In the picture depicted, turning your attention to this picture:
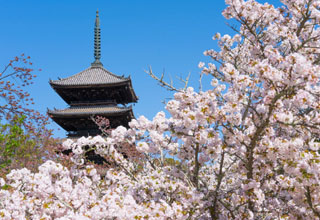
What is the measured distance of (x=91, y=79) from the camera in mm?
25812

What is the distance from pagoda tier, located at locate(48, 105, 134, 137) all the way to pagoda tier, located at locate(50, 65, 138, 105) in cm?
114

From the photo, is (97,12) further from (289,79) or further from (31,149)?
(289,79)

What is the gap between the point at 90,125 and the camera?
24.8m

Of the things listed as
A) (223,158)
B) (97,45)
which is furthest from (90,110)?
(223,158)

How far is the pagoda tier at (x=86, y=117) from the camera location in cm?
2352

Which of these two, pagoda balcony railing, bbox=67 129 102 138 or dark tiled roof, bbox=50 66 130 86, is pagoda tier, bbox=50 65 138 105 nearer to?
dark tiled roof, bbox=50 66 130 86

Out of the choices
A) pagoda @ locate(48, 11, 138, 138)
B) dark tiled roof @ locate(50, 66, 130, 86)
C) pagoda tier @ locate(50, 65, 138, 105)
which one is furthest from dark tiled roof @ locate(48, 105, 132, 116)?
dark tiled roof @ locate(50, 66, 130, 86)

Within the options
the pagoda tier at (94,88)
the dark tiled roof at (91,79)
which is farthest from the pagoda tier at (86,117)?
the dark tiled roof at (91,79)

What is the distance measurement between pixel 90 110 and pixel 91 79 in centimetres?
259

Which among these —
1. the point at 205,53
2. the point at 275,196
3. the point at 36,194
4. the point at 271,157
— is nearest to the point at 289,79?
the point at 271,157

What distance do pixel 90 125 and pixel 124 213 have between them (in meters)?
20.9

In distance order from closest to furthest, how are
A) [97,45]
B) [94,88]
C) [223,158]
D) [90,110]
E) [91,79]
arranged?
[223,158] → [90,110] → [94,88] → [91,79] → [97,45]

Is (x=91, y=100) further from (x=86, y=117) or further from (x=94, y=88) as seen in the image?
(x=86, y=117)

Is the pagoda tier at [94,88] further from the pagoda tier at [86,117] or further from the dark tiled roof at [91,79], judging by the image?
the pagoda tier at [86,117]
